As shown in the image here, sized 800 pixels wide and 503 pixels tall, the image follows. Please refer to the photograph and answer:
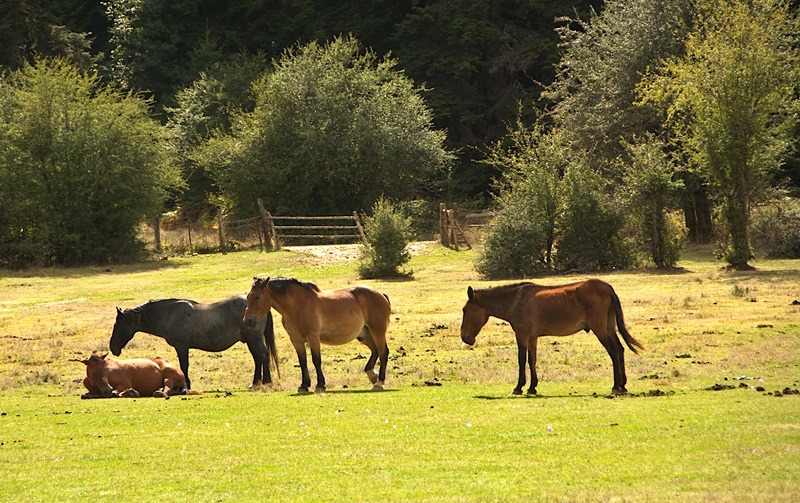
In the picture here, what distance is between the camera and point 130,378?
18.6 metres

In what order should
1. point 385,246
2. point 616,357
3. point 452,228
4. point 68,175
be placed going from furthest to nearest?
point 452,228, point 68,175, point 385,246, point 616,357

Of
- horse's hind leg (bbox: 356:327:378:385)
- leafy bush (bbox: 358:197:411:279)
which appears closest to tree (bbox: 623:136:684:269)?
leafy bush (bbox: 358:197:411:279)

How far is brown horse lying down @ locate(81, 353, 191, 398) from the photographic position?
18219 millimetres

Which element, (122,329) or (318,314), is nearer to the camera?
(318,314)

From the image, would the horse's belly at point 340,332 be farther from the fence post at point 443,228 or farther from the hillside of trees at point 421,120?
the fence post at point 443,228

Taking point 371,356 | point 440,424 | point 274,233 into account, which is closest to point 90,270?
point 274,233

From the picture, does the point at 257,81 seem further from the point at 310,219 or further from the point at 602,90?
the point at 602,90

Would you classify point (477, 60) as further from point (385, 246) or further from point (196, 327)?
point (196, 327)

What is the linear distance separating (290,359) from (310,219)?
3601cm

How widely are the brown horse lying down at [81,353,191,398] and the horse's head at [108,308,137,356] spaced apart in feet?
3.99

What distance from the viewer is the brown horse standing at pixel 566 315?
17125mm

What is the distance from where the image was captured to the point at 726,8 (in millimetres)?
44906

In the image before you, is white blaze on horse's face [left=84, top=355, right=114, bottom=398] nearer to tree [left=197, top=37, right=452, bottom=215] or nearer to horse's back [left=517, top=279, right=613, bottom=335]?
horse's back [left=517, top=279, right=613, bottom=335]

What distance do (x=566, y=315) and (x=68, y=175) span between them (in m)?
40.9
